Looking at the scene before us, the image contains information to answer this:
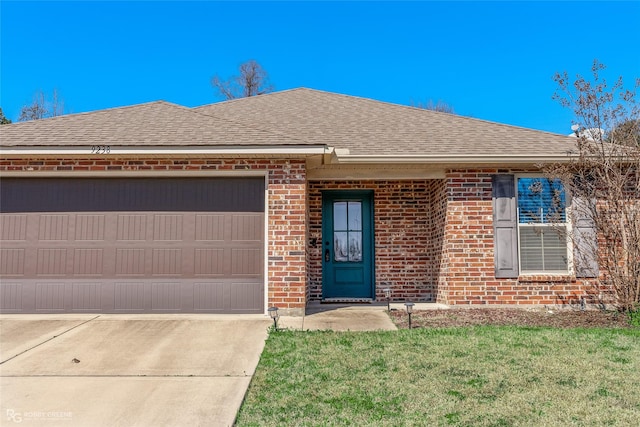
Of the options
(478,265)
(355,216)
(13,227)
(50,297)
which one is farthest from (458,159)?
(13,227)

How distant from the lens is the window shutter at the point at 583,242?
7664 mm

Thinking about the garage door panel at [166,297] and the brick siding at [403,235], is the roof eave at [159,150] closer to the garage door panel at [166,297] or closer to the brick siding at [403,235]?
the brick siding at [403,235]

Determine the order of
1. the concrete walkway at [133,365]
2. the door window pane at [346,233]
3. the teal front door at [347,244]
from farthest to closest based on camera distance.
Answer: the door window pane at [346,233], the teal front door at [347,244], the concrete walkway at [133,365]

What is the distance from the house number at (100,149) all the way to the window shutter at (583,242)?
24.4 ft

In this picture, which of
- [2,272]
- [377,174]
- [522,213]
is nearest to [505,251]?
[522,213]

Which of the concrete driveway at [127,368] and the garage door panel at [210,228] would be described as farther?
the garage door panel at [210,228]

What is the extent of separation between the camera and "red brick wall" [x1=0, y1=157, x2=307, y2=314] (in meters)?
6.95

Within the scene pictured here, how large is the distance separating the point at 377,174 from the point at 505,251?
2586 millimetres

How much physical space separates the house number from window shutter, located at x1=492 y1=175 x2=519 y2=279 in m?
6.23

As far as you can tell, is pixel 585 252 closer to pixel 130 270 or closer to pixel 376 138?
pixel 376 138

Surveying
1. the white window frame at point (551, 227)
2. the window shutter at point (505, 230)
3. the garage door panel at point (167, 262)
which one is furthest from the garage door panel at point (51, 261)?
the white window frame at point (551, 227)

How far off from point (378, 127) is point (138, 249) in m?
5.22

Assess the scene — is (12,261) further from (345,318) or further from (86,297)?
(345,318)

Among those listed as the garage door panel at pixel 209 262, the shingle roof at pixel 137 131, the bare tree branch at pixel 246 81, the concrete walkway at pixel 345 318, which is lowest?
the concrete walkway at pixel 345 318
